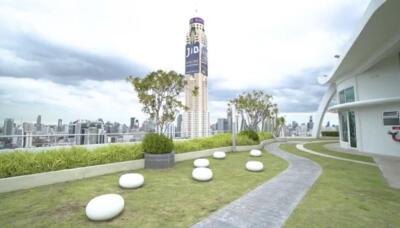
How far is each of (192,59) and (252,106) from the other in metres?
9.99

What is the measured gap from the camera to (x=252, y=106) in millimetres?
20281

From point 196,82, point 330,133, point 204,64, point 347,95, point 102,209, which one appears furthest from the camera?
point 330,133

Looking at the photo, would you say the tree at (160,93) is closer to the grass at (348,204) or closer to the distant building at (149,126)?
the distant building at (149,126)

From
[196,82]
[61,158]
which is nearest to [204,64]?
[196,82]

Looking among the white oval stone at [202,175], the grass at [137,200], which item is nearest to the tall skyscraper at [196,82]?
the white oval stone at [202,175]

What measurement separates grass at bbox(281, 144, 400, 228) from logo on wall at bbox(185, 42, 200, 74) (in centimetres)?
2042

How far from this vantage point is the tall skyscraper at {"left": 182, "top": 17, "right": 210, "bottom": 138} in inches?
613

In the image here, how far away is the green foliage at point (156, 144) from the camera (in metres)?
8.28

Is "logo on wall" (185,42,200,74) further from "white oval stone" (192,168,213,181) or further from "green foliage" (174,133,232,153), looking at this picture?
"white oval stone" (192,168,213,181)

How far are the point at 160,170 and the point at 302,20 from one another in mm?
9521

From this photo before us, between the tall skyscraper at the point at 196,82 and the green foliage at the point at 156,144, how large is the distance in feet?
12.0

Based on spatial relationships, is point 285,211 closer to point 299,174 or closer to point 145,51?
point 299,174

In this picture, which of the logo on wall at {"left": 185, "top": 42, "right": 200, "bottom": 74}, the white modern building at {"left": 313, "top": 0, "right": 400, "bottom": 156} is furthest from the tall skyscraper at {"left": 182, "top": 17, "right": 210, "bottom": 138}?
the white modern building at {"left": 313, "top": 0, "right": 400, "bottom": 156}

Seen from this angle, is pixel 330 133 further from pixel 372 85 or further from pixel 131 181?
pixel 131 181
